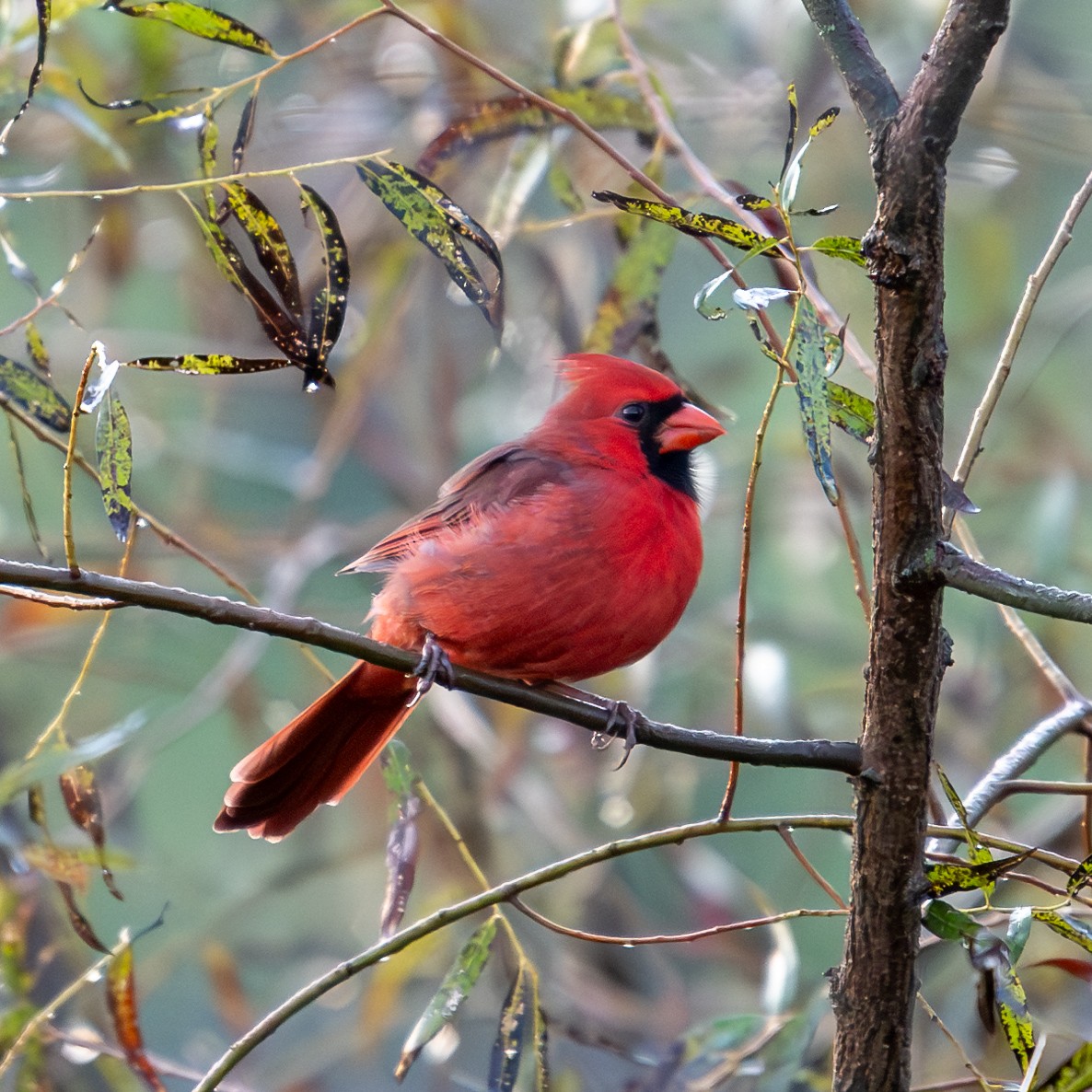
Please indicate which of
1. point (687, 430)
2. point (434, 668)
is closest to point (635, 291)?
point (687, 430)

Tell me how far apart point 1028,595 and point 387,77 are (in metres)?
2.69

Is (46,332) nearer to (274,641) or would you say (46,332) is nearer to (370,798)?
(274,641)

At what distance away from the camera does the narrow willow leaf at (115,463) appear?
4.36ft

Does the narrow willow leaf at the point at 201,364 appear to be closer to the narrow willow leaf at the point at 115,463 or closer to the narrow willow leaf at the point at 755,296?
the narrow willow leaf at the point at 115,463

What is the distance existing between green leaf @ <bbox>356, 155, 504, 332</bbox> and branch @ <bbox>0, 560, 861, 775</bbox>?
0.39 meters

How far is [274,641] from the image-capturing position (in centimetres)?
465

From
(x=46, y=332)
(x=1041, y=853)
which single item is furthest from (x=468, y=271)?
(x=46, y=332)

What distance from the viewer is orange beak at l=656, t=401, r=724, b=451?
2.58 m

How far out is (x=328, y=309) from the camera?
1482 mm

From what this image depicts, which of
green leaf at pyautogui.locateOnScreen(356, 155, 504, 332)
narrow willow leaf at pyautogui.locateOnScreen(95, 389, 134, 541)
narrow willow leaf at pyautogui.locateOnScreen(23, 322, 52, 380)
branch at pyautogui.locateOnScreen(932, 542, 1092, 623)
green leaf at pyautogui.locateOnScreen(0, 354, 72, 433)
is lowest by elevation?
narrow willow leaf at pyautogui.locateOnScreen(95, 389, 134, 541)

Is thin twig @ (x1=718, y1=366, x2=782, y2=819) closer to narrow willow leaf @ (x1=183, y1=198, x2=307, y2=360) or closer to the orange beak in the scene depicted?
narrow willow leaf @ (x1=183, y1=198, x2=307, y2=360)

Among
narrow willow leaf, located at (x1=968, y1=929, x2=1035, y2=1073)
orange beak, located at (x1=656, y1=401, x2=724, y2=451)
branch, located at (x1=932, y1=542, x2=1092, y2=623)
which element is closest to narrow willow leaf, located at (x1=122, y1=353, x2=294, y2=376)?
branch, located at (x1=932, y1=542, x2=1092, y2=623)

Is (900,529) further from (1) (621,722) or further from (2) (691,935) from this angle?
(1) (621,722)

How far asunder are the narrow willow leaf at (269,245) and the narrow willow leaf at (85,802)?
72 cm
